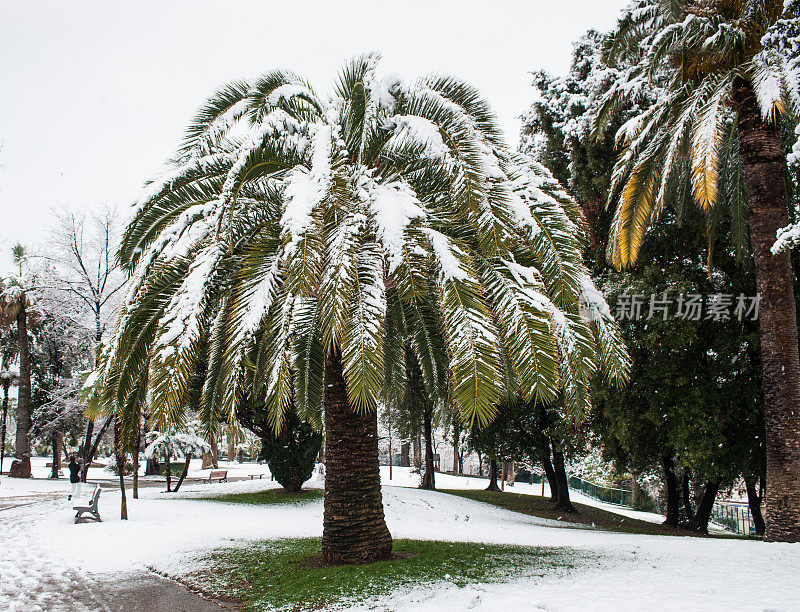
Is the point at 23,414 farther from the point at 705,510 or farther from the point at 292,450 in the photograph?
the point at 705,510

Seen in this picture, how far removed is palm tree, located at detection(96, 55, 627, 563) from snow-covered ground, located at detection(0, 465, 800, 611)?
1.75 metres

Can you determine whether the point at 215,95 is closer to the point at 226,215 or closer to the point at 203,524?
the point at 226,215

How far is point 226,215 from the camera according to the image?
5840mm

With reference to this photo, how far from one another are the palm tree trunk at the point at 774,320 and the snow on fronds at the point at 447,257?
6764mm

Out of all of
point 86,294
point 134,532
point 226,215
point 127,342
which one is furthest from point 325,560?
point 86,294

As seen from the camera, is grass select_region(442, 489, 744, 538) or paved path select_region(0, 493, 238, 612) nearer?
paved path select_region(0, 493, 238, 612)

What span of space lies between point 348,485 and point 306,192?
12.1 ft

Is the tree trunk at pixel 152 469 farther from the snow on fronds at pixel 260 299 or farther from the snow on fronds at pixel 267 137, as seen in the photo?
the snow on fronds at pixel 260 299

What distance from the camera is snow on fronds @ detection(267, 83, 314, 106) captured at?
6.54 metres

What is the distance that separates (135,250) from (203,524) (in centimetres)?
736

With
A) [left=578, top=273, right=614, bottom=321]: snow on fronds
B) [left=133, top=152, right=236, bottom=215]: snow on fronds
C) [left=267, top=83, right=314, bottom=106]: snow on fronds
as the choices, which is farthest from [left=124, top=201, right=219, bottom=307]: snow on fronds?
[left=578, top=273, right=614, bottom=321]: snow on fronds

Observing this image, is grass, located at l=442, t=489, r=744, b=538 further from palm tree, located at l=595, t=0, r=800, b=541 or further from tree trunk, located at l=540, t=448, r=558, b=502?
palm tree, located at l=595, t=0, r=800, b=541

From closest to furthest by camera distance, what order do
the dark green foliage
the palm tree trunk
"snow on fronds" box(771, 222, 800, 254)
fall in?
"snow on fronds" box(771, 222, 800, 254), the palm tree trunk, the dark green foliage

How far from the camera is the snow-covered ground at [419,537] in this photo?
191 inches
